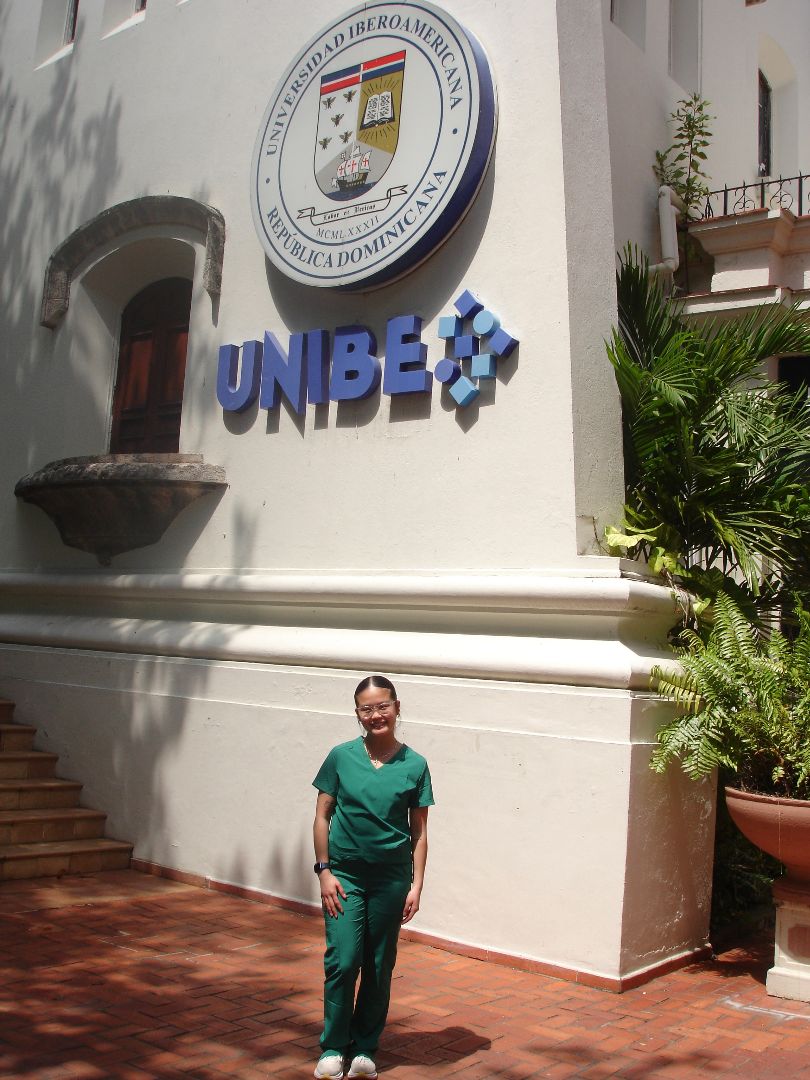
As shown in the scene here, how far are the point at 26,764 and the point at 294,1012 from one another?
4.05 meters

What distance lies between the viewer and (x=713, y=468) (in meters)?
6.18

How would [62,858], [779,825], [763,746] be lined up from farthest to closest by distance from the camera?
[62,858], [763,746], [779,825]

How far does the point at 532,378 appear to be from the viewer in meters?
6.27

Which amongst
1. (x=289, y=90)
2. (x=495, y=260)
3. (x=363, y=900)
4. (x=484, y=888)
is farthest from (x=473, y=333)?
(x=363, y=900)

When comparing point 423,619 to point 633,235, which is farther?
point 633,235

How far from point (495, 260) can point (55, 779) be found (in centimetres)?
489

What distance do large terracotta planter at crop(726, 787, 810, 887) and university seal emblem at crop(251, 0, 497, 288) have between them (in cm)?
366

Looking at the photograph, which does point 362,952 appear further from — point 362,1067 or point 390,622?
point 390,622

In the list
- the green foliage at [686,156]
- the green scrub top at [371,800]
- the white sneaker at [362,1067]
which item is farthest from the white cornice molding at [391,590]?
the green foliage at [686,156]

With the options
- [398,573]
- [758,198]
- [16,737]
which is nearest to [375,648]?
[398,573]

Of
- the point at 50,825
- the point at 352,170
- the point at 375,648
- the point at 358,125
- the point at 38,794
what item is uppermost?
the point at 358,125

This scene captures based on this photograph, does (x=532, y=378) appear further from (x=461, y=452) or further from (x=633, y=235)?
(x=633, y=235)

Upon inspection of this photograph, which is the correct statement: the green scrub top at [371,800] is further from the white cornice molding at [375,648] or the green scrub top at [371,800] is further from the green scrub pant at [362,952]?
the white cornice molding at [375,648]

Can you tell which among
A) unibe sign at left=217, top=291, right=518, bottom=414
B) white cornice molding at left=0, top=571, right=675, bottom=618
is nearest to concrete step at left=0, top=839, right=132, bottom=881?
white cornice molding at left=0, top=571, right=675, bottom=618
